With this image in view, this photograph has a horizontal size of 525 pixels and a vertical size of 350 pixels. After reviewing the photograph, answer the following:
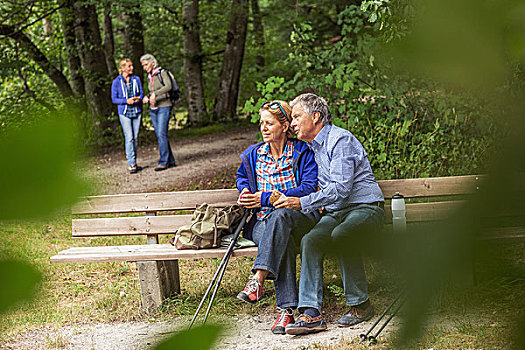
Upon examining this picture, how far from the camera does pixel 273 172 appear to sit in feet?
12.5

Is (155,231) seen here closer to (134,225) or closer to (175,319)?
(134,225)

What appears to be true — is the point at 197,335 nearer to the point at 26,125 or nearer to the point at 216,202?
the point at 26,125

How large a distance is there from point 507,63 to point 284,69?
12.6 metres

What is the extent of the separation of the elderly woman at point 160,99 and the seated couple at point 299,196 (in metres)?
3.79

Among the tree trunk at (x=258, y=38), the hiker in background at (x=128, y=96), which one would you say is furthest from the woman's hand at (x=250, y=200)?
the tree trunk at (x=258, y=38)

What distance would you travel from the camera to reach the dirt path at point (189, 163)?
24.8ft

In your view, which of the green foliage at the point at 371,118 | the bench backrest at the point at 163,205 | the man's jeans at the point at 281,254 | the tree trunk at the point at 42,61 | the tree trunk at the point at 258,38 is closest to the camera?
the man's jeans at the point at 281,254

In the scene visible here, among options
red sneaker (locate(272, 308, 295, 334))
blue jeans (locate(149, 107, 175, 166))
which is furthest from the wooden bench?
blue jeans (locate(149, 107, 175, 166))

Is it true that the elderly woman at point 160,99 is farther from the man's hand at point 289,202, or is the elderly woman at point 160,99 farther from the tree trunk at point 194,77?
the man's hand at point 289,202

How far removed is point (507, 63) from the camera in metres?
0.35

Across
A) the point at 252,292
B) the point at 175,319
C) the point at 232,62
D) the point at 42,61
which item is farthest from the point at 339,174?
the point at 232,62

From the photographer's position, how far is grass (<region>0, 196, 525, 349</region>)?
1.42 feet

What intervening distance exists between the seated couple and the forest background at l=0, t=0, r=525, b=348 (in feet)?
1.85

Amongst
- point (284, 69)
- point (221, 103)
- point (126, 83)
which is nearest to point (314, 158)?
point (126, 83)
